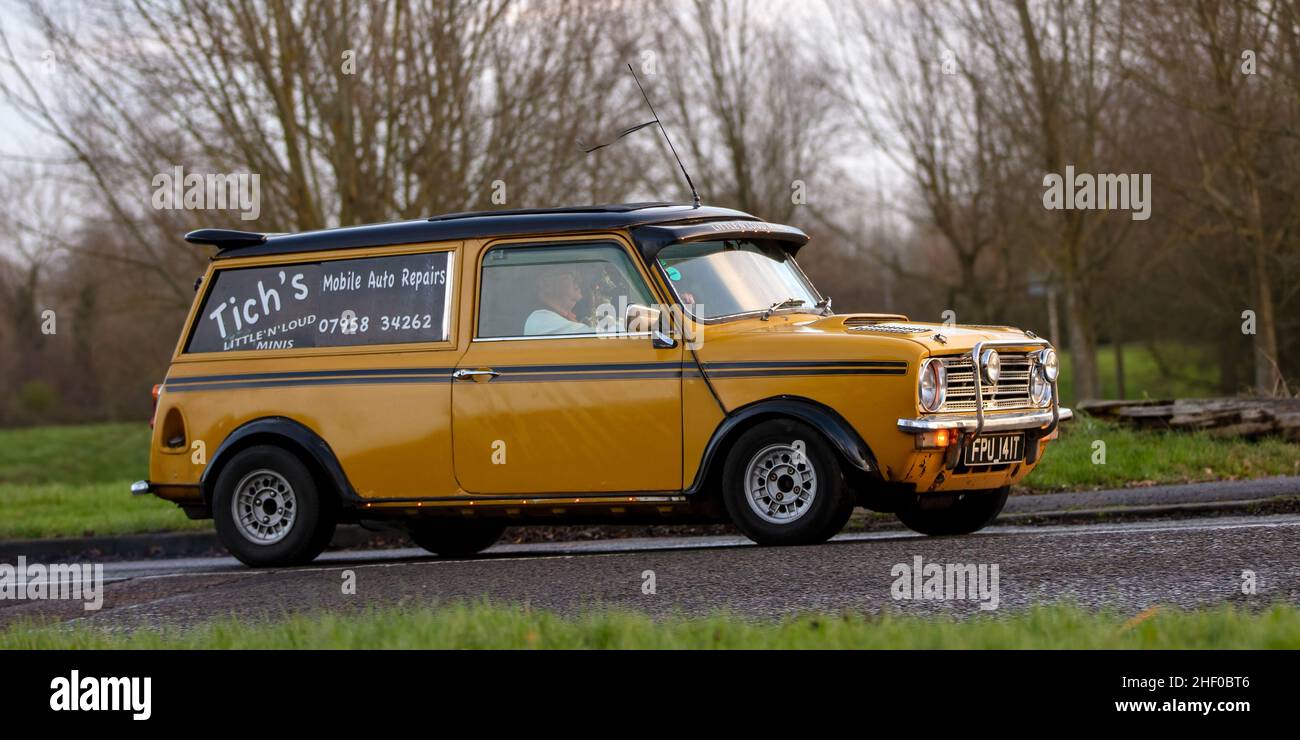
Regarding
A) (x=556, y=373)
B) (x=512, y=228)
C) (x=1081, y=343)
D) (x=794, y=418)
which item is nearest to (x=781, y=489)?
(x=794, y=418)

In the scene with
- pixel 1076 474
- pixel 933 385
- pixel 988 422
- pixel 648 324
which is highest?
pixel 648 324

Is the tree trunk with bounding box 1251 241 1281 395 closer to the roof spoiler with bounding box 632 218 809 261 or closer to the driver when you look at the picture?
the roof spoiler with bounding box 632 218 809 261

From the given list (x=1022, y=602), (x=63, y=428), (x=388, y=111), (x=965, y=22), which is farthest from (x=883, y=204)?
(x=1022, y=602)

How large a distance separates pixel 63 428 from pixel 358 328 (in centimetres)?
4133

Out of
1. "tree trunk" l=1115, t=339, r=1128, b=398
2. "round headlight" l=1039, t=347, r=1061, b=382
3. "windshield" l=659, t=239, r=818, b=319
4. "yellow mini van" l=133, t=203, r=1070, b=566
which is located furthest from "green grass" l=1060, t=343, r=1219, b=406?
"yellow mini van" l=133, t=203, r=1070, b=566

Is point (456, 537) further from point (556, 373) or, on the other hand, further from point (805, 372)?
point (805, 372)

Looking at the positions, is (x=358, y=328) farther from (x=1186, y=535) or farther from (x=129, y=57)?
(x=129, y=57)

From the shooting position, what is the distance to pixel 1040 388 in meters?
9.20

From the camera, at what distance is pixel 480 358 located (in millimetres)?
9438

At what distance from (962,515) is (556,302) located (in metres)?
2.78

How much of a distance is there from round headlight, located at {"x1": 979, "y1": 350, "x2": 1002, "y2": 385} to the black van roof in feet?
5.33

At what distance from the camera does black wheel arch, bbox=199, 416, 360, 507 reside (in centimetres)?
988

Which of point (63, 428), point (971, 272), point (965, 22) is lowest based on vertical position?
point (63, 428)
